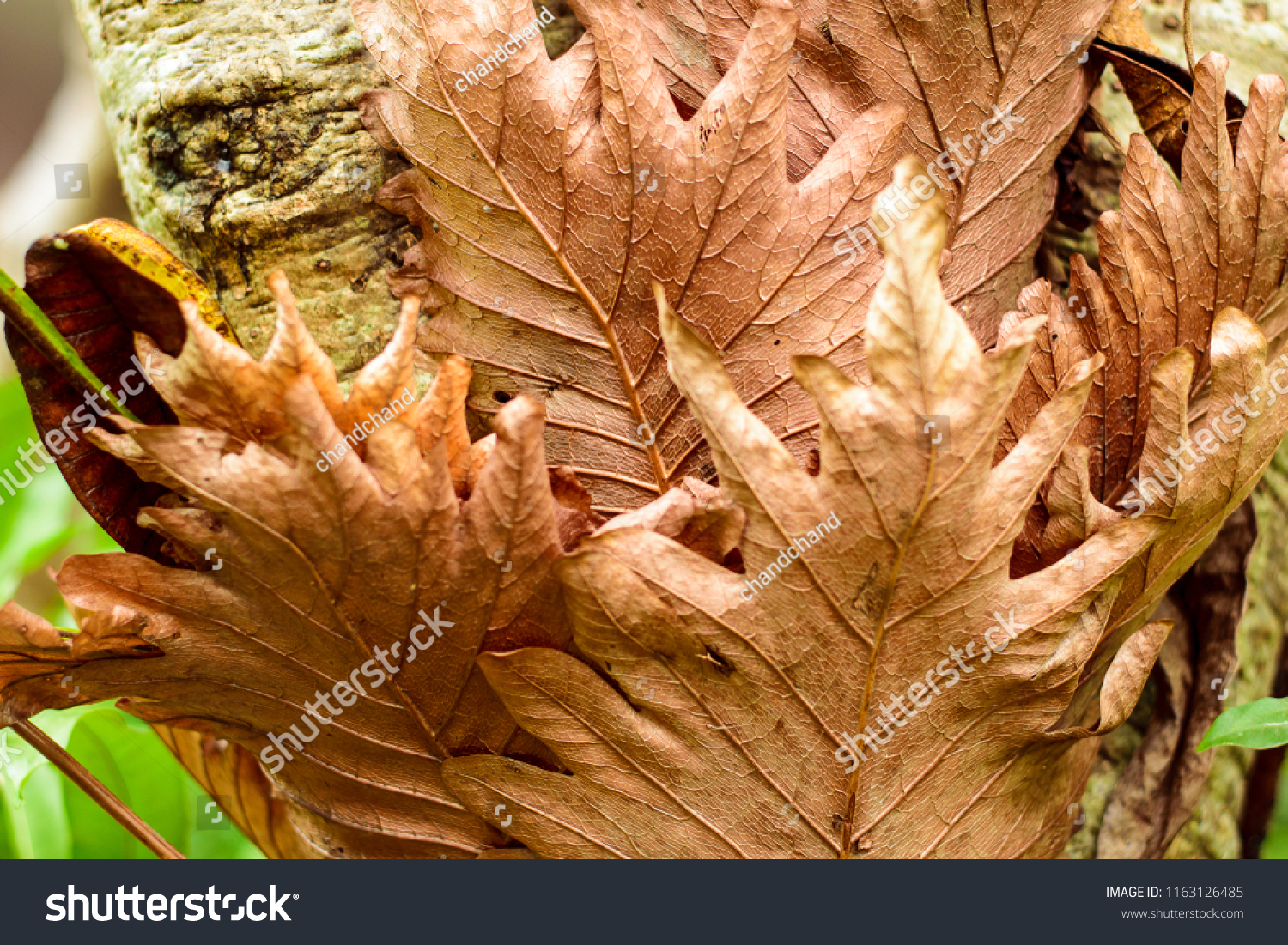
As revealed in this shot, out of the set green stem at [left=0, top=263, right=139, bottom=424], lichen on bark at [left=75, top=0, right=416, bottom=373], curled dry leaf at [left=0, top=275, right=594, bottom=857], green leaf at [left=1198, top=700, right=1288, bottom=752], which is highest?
lichen on bark at [left=75, top=0, right=416, bottom=373]

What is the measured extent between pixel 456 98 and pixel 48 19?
5.95 feet

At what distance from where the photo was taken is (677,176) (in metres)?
0.77

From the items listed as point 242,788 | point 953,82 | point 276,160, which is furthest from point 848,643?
point 242,788

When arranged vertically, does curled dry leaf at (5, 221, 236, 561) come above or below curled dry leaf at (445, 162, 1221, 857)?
above

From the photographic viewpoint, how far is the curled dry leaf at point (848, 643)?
0.63 metres

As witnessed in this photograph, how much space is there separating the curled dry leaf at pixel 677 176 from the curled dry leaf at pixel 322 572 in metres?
0.14

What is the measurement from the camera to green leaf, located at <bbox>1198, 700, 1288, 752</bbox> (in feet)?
2.56

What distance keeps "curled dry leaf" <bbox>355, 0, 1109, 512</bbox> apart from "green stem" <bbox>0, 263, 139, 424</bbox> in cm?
32

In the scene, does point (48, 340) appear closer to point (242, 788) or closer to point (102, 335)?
point (102, 335)

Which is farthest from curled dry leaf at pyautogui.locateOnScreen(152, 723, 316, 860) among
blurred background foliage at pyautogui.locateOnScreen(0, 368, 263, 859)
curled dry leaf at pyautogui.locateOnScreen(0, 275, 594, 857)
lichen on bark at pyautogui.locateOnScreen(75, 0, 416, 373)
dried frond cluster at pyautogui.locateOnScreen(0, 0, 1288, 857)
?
lichen on bark at pyautogui.locateOnScreen(75, 0, 416, 373)

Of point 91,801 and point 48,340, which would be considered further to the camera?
point 91,801

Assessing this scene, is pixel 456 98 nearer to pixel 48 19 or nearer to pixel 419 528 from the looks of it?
pixel 419 528

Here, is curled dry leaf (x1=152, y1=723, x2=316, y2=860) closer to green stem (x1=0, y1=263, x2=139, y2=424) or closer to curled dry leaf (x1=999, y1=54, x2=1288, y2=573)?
green stem (x1=0, y1=263, x2=139, y2=424)

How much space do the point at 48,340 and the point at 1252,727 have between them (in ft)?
3.96
